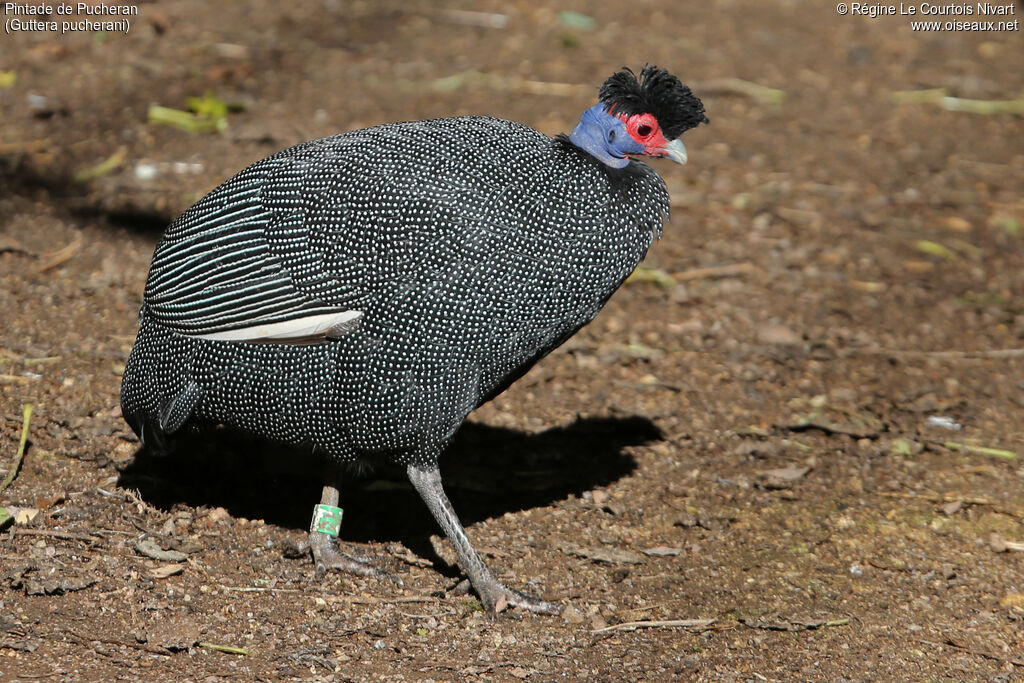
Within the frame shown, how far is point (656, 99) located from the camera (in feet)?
11.6

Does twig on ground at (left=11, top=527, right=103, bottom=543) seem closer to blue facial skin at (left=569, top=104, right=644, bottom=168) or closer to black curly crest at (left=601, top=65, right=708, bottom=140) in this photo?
blue facial skin at (left=569, top=104, right=644, bottom=168)

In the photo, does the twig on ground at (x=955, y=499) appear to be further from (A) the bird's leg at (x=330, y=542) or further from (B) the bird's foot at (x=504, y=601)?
(A) the bird's leg at (x=330, y=542)

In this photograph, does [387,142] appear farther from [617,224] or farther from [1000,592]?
[1000,592]

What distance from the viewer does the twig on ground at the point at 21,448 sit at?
3.82 m

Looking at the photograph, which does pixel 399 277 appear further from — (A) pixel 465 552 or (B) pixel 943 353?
(B) pixel 943 353

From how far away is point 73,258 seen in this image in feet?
17.3

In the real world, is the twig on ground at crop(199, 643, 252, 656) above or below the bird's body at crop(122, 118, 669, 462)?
below

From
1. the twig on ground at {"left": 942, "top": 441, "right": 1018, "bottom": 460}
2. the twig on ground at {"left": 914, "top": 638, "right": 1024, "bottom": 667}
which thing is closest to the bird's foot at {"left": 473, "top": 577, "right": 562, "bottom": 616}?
the twig on ground at {"left": 914, "top": 638, "right": 1024, "bottom": 667}

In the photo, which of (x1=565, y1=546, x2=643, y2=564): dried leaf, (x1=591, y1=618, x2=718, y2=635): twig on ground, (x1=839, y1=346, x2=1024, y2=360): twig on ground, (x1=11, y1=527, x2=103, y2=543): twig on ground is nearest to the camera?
(x1=591, y1=618, x2=718, y2=635): twig on ground

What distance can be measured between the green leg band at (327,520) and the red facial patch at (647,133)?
155 centimetres

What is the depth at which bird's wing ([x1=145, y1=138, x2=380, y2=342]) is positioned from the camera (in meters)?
3.31

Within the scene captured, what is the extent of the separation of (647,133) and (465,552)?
4.66 ft

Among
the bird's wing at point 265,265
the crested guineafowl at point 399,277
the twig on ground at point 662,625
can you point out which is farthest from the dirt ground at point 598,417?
the bird's wing at point 265,265

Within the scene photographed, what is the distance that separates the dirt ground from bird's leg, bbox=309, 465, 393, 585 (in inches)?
2.7
